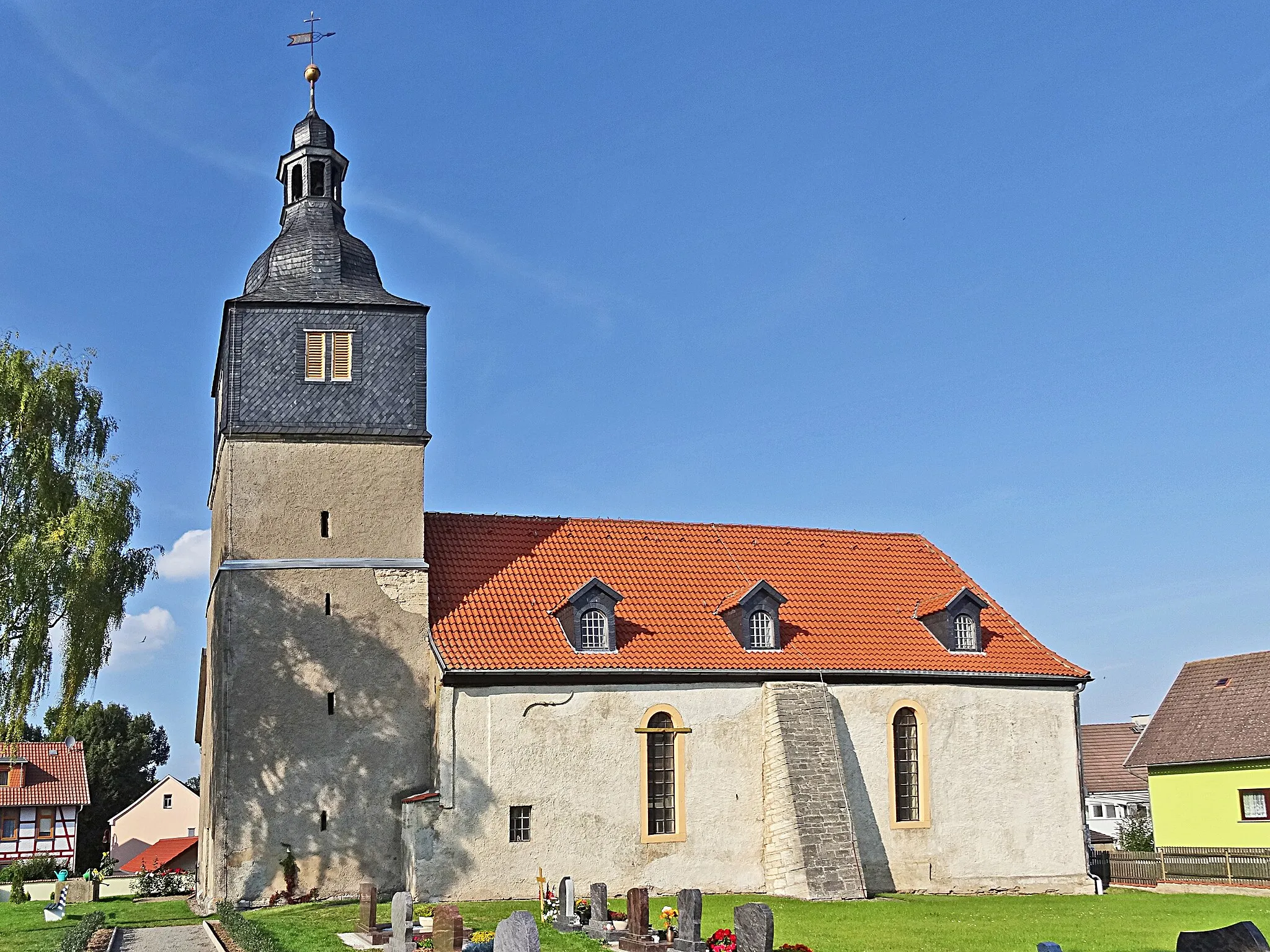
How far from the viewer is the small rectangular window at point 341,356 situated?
27578 millimetres

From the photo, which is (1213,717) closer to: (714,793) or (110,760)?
(714,793)

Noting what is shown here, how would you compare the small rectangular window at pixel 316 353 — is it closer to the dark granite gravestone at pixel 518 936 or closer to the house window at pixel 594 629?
the house window at pixel 594 629

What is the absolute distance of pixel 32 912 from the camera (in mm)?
28328

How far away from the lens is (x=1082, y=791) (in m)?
30.2

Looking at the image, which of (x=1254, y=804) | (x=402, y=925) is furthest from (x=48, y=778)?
(x=1254, y=804)

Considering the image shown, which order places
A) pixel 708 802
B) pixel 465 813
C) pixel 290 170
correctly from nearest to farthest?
pixel 465 813
pixel 708 802
pixel 290 170

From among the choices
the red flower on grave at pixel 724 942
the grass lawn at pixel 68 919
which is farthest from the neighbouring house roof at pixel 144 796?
the red flower on grave at pixel 724 942

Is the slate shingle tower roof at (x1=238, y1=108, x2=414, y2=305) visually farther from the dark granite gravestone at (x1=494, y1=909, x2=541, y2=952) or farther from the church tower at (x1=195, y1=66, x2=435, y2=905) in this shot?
the dark granite gravestone at (x1=494, y1=909, x2=541, y2=952)

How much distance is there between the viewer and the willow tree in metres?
26.1

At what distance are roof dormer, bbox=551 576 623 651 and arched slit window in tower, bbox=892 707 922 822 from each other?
23.0ft

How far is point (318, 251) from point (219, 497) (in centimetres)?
588

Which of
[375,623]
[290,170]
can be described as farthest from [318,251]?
[375,623]

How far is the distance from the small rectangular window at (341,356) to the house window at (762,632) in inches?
412

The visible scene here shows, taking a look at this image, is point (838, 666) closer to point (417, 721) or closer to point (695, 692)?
point (695, 692)
